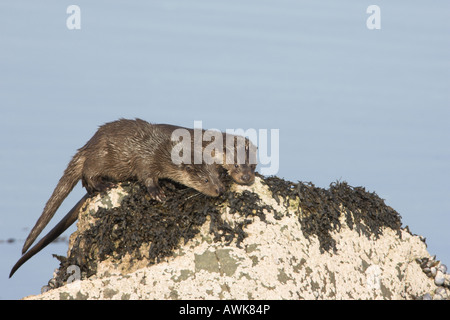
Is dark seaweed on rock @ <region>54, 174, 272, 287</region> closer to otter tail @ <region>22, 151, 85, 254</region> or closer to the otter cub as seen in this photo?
the otter cub

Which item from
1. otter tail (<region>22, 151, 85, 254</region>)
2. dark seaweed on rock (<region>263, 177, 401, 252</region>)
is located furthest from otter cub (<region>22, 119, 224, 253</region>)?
dark seaweed on rock (<region>263, 177, 401, 252</region>)

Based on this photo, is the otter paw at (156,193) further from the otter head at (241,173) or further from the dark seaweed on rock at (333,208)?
the dark seaweed on rock at (333,208)

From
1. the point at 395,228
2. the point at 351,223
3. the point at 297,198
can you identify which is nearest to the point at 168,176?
the point at 297,198

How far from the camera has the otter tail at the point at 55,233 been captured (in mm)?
6895

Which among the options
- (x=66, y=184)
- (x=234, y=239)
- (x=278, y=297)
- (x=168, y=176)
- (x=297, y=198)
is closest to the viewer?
(x=278, y=297)

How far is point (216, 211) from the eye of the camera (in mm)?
5816

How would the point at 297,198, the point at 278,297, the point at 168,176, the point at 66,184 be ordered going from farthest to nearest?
the point at 66,184 < the point at 168,176 < the point at 297,198 < the point at 278,297

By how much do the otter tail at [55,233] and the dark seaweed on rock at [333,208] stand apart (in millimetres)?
2062

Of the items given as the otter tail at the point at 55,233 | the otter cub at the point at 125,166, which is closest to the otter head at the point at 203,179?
the otter cub at the point at 125,166
